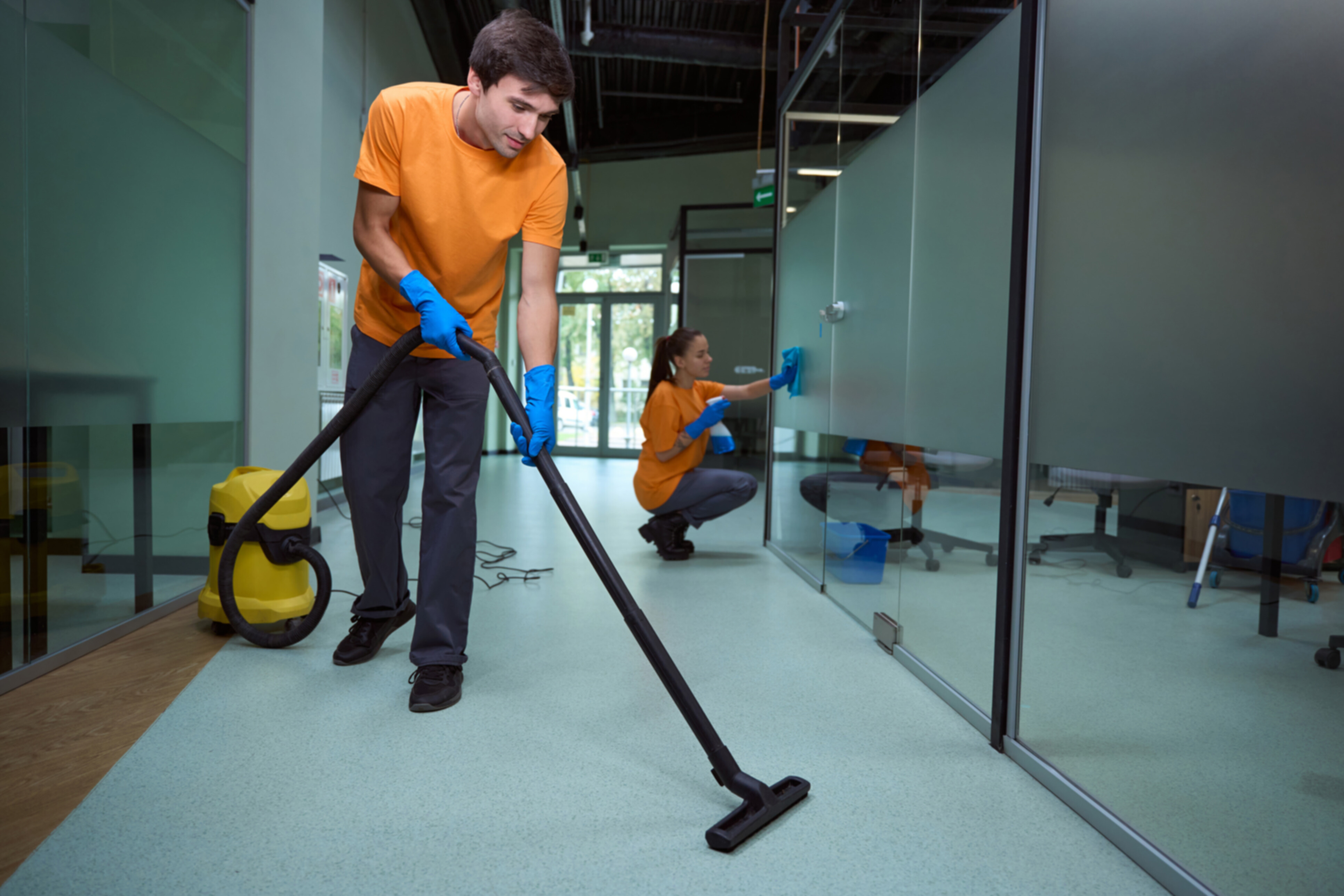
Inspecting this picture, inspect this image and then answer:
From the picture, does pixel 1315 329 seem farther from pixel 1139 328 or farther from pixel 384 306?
pixel 384 306

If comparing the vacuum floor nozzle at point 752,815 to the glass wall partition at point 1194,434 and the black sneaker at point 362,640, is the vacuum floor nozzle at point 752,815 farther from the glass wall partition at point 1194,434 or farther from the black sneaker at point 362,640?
the black sneaker at point 362,640

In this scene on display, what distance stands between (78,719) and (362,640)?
21.9 inches

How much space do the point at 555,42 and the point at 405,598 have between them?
54.5 inches

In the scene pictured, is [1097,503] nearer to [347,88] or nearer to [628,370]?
[347,88]

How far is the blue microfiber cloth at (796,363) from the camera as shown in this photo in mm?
3104

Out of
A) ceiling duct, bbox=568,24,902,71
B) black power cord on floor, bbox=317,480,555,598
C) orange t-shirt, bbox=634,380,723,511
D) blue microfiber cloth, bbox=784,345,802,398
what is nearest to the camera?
black power cord on floor, bbox=317,480,555,598

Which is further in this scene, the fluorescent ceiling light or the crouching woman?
the crouching woman

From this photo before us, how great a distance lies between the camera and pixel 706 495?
10.9 feet

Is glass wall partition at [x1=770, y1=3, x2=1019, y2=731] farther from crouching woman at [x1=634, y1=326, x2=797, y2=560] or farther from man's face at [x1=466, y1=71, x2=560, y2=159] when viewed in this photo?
man's face at [x1=466, y1=71, x2=560, y2=159]

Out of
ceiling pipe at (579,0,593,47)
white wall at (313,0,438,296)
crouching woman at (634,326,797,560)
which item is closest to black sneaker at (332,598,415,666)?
crouching woman at (634,326,797,560)

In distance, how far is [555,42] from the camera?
57.7 inches

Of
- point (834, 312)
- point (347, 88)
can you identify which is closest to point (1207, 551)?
point (834, 312)

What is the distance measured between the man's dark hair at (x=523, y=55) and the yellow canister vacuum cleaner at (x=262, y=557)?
114cm

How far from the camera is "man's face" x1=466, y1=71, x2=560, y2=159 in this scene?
1479 mm
